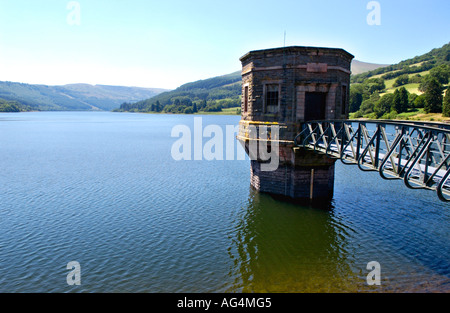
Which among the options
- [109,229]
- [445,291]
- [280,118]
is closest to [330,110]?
[280,118]

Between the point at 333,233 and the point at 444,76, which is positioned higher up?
the point at 444,76

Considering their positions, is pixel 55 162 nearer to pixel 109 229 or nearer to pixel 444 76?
pixel 109 229

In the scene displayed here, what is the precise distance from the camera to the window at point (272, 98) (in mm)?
21625

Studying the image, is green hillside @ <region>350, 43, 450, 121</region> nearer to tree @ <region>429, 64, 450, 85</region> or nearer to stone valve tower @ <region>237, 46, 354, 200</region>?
tree @ <region>429, 64, 450, 85</region>

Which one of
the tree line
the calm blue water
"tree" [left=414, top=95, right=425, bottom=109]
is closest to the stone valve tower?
the calm blue water

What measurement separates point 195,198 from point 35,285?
12.3 metres

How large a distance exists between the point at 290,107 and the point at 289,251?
938 cm

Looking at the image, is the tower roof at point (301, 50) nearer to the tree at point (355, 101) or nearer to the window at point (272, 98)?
the window at point (272, 98)

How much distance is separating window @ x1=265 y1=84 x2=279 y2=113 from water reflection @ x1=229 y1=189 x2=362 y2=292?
596 cm

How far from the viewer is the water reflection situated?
12805 mm

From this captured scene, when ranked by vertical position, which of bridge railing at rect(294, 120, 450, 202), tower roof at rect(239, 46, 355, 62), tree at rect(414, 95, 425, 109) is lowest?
bridge railing at rect(294, 120, 450, 202)

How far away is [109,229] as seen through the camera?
17797 mm

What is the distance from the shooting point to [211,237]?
55.9 feet

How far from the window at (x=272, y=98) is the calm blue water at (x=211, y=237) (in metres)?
5.82
